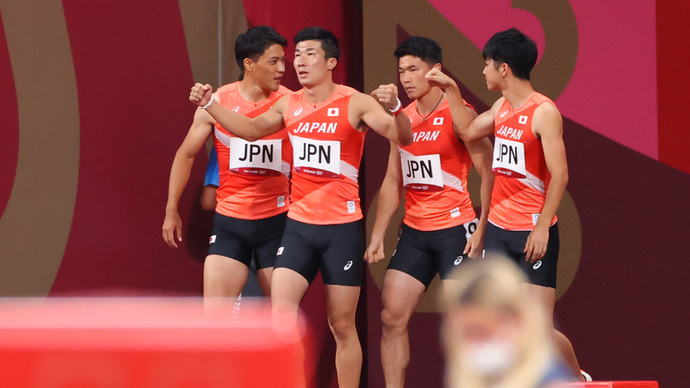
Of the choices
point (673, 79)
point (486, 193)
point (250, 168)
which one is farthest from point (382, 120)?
point (673, 79)

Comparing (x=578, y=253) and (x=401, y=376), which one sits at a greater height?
(x=578, y=253)

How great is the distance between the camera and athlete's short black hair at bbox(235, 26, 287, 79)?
5461 millimetres

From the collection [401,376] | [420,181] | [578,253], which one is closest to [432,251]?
[420,181]

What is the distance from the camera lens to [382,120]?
194 inches

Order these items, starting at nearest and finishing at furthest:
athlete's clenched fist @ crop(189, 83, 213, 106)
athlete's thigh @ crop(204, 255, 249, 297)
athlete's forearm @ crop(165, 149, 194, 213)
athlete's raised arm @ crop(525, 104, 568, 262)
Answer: athlete's raised arm @ crop(525, 104, 568, 262) < athlete's clenched fist @ crop(189, 83, 213, 106) < athlete's thigh @ crop(204, 255, 249, 297) < athlete's forearm @ crop(165, 149, 194, 213)

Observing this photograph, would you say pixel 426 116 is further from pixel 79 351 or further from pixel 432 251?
pixel 79 351

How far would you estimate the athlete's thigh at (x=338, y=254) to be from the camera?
5.03 m

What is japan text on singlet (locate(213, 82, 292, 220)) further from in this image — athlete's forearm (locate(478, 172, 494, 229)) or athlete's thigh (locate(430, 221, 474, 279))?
athlete's forearm (locate(478, 172, 494, 229))

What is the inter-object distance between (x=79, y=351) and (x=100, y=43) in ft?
14.6

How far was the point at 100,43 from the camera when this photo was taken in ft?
17.4

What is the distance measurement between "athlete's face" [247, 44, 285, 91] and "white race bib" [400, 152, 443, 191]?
0.90 m

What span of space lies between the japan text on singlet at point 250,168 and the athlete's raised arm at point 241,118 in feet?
0.64

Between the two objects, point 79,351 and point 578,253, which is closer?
point 79,351

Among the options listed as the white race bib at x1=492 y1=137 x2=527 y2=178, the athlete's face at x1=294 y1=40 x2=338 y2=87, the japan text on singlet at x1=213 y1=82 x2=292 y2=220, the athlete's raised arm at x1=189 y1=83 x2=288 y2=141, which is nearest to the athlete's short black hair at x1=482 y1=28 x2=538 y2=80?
the white race bib at x1=492 y1=137 x2=527 y2=178
